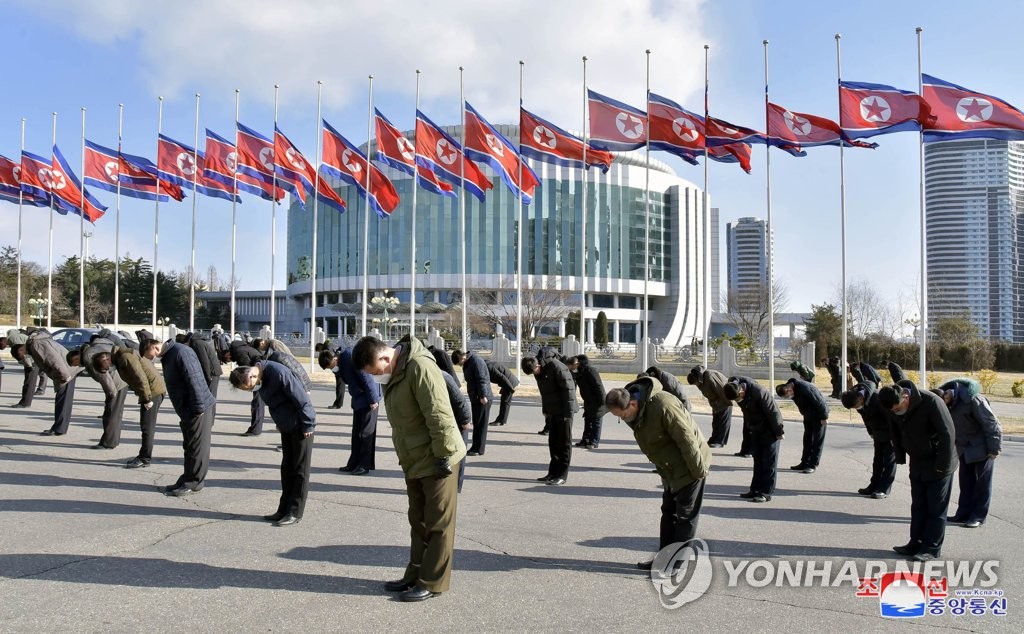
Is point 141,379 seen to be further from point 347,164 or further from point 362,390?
point 347,164

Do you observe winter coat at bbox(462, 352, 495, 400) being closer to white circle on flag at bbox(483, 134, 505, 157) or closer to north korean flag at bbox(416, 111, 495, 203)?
north korean flag at bbox(416, 111, 495, 203)

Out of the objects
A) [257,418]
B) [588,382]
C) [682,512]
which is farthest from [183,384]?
[588,382]

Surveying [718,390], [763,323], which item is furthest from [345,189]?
[718,390]

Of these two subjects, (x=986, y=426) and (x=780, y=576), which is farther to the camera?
(x=986, y=426)

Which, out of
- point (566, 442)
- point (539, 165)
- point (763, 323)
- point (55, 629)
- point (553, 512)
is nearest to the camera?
point (55, 629)

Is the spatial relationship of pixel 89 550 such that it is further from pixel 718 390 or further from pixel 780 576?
pixel 718 390

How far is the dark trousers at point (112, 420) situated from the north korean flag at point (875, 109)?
59.2 feet

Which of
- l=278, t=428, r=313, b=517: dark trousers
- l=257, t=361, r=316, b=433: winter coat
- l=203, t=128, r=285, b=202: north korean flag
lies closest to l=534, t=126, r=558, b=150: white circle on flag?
l=203, t=128, r=285, b=202: north korean flag

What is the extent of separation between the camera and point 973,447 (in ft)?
23.7

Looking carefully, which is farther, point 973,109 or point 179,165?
point 179,165

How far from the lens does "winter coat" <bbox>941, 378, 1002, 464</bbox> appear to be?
7.12 m

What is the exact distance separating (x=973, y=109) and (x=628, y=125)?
28.5ft

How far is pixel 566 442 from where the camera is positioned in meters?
9.47

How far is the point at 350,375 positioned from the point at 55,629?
655 cm
